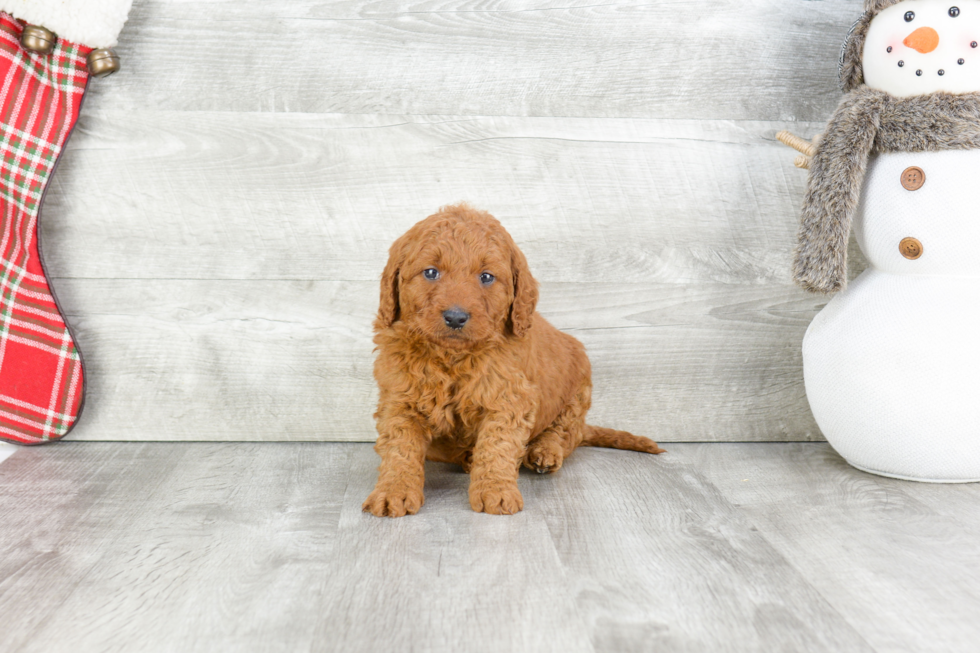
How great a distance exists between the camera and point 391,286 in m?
1.83

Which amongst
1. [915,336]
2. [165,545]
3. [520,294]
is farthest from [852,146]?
[165,545]

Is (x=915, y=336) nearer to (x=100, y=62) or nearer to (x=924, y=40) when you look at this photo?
(x=924, y=40)

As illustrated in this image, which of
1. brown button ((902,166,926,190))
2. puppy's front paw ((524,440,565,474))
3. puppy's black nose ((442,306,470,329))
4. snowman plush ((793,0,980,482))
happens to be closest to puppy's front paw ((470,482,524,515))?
puppy's front paw ((524,440,565,474))

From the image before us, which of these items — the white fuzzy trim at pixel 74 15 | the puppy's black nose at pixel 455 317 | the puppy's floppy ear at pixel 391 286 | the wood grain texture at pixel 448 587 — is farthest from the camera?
the white fuzzy trim at pixel 74 15

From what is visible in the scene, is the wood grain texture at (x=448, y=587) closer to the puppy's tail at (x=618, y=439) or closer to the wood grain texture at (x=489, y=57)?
the puppy's tail at (x=618, y=439)

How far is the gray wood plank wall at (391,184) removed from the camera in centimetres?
226

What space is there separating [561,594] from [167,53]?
1827mm

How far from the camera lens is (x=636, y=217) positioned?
237 cm

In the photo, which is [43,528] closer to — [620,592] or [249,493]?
[249,493]

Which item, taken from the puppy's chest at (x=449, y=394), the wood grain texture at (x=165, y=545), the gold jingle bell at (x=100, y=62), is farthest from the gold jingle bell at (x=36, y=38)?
the puppy's chest at (x=449, y=394)

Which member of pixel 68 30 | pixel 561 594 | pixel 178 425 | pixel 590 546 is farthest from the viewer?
pixel 178 425

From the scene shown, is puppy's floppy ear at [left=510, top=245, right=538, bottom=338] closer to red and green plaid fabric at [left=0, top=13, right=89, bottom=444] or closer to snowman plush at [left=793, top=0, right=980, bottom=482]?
snowman plush at [left=793, top=0, right=980, bottom=482]

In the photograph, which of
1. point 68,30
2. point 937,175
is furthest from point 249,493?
point 937,175

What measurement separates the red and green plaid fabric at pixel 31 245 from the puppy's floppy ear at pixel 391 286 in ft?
3.35
